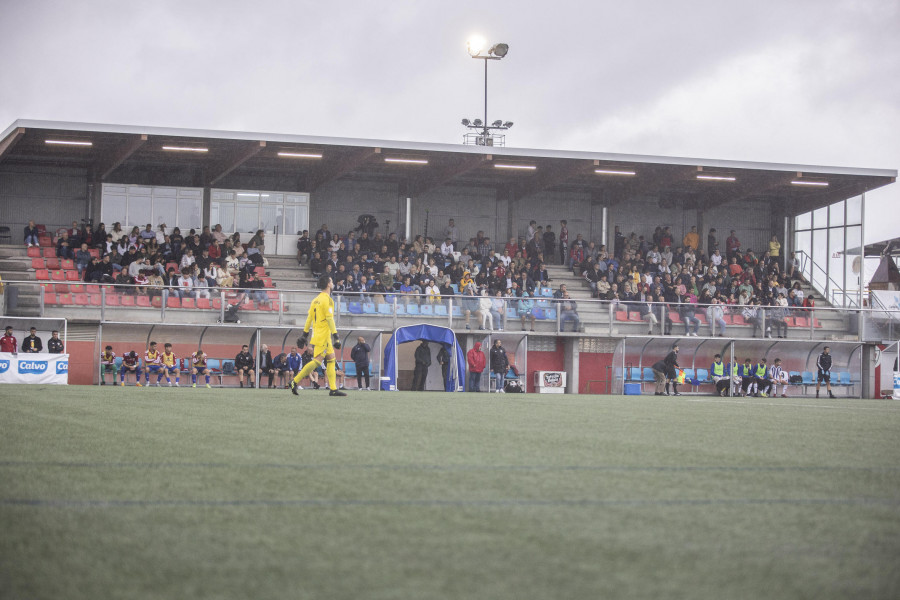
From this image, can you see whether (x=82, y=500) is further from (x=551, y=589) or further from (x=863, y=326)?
(x=863, y=326)

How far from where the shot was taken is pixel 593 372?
30.7m

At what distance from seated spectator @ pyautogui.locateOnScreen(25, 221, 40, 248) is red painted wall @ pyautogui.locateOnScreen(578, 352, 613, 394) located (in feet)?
59.9

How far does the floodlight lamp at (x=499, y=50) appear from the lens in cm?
4047

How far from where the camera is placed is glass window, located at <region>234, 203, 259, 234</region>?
37000 millimetres

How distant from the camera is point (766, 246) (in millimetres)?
42688

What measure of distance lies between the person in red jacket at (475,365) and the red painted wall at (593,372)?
14.9ft

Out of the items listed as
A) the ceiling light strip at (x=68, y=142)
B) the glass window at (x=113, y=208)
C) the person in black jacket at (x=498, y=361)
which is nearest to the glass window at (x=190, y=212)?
the glass window at (x=113, y=208)

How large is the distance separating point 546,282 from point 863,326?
10697mm

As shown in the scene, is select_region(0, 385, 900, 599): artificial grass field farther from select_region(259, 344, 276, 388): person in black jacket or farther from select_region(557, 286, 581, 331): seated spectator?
select_region(557, 286, 581, 331): seated spectator

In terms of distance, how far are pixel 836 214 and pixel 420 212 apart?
17.2m

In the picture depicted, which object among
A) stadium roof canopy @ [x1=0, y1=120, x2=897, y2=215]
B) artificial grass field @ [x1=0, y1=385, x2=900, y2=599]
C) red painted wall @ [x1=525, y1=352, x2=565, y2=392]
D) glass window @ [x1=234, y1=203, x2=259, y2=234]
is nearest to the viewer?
artificial grass field @ [x1=0, y1=385, x2=900, y2=599]

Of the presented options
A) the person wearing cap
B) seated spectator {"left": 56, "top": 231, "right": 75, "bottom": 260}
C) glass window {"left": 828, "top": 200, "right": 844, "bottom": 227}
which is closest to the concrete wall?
seated spectator {"left": 56, "top": 231, "right": 75, "bottom": 260}

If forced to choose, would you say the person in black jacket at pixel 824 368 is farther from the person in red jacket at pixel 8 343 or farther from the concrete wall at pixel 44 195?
the concrete wall at pixel 44 195

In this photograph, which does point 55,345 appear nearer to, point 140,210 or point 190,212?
point 140,210
